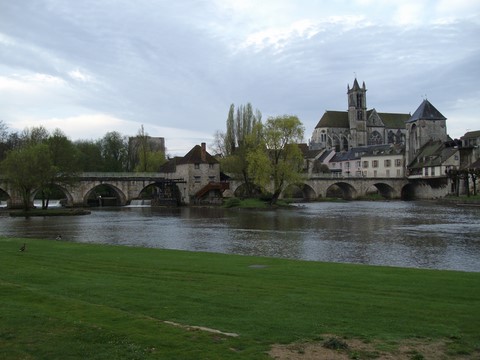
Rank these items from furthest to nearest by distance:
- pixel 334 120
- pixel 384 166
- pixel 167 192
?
1. pixel 334 120
2. pixel 384 166
3. pixel 167 192

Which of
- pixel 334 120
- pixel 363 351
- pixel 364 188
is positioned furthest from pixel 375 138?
pixel 363 351

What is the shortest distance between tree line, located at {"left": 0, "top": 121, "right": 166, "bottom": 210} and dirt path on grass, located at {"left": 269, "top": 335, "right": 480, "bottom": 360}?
5078cm

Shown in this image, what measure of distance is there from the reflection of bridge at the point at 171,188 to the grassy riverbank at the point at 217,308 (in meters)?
51.4

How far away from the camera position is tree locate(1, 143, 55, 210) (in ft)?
172

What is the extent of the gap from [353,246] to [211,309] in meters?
16.4

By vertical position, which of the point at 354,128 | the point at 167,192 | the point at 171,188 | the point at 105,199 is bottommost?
the point at 105,199

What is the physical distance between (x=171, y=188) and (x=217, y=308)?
73.8 m

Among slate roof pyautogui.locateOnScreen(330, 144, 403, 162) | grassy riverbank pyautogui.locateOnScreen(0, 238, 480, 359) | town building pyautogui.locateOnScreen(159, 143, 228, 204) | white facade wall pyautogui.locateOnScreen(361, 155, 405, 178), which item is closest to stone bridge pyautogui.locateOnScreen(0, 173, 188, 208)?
town building pyautogui.locateOnScreen(159, 143, 228, 204)

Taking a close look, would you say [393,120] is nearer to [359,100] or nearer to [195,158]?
[359,100]

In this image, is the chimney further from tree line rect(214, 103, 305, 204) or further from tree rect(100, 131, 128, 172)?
tree rect(100, 131, 128, 172)

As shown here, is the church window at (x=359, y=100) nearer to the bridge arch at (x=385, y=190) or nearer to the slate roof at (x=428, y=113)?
the slate roof at (x=428, y=113)

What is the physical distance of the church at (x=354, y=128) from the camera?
139500 millimetres

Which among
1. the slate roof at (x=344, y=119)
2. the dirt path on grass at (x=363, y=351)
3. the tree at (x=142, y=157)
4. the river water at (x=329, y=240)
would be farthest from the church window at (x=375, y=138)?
the dirt path on grass at (x=363, y=351)

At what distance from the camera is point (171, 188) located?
270 feet
